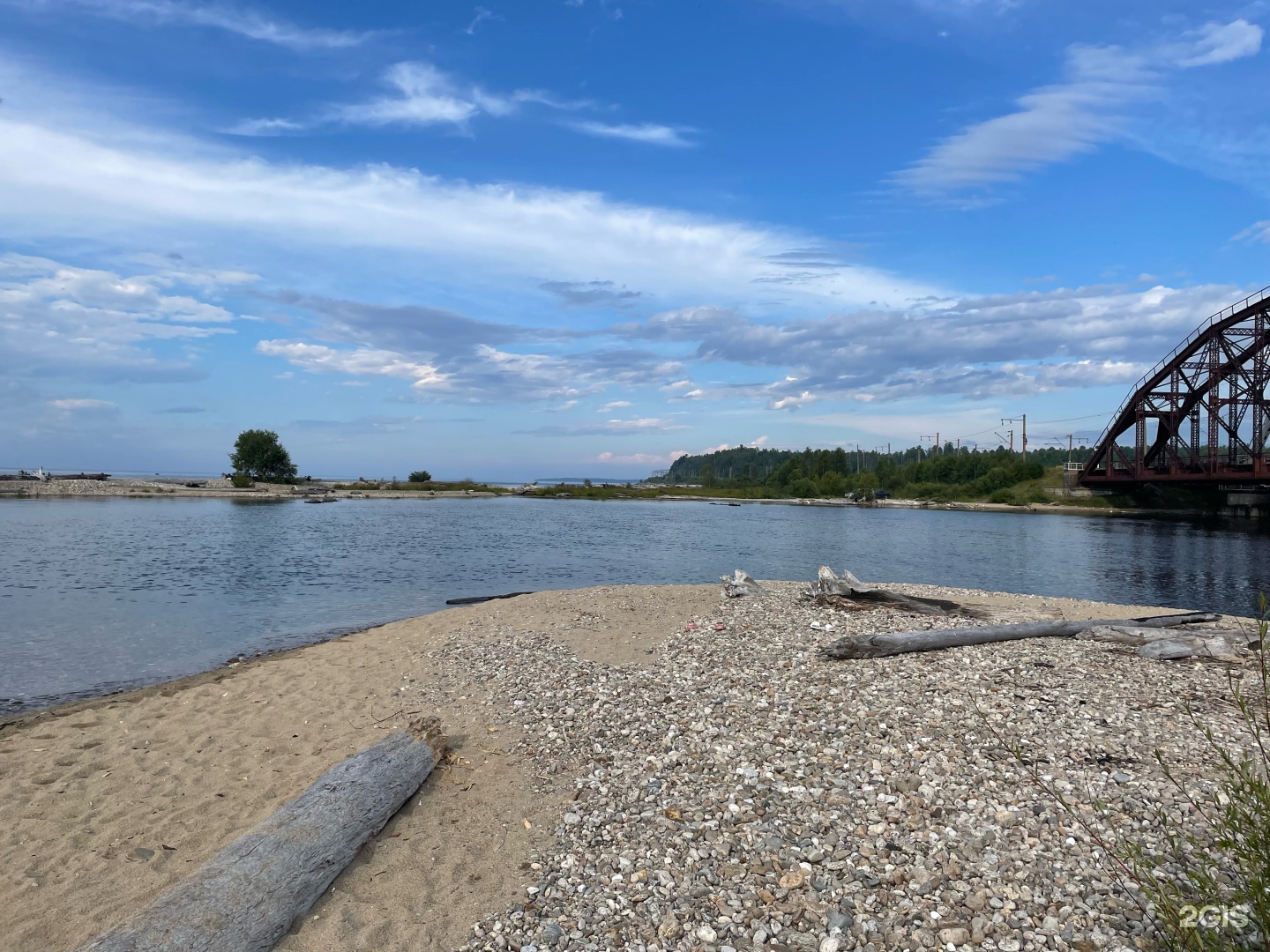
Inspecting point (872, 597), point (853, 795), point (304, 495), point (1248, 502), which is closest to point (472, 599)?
point (872, 597)

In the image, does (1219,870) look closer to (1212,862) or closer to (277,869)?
(1212,862)

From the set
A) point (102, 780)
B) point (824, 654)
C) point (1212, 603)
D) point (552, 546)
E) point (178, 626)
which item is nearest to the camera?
point (102, 780)

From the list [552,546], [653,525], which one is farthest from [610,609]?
[653,525]

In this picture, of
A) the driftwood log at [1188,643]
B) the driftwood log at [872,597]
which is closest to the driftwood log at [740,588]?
the driftwood log at [872,597]

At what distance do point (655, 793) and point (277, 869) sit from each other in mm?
3911

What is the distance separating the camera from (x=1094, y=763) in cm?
743

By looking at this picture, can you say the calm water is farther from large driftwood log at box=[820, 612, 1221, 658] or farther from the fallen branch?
large driftwood log at box=[820, 612, 1221, 658]

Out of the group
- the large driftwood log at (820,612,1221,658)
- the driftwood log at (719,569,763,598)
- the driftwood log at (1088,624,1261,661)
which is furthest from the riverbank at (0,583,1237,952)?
the driftwood log at (719,569,763,598)

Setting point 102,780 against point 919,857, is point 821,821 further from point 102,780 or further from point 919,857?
point 102,780

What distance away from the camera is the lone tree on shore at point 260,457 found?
12762 cm

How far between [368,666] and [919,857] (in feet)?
40.0

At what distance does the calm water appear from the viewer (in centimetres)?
1867

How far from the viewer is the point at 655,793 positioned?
7.94m

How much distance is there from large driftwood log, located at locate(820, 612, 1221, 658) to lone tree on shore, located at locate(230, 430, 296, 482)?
13712 cm
